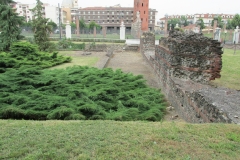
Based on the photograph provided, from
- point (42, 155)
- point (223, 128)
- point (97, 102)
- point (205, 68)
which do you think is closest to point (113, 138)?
point (42, 155)

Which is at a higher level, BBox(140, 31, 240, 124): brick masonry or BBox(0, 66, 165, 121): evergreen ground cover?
BBox(140, 31, 240, 124): brick masonry

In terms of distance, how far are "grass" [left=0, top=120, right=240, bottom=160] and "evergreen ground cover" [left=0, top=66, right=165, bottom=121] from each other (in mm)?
1251

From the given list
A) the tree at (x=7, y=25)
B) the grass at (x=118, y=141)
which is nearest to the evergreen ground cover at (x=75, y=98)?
the grass at (x=118, y=141)

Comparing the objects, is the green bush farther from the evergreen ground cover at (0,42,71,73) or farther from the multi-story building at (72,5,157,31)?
the multi-story building at (72,5,157,31)

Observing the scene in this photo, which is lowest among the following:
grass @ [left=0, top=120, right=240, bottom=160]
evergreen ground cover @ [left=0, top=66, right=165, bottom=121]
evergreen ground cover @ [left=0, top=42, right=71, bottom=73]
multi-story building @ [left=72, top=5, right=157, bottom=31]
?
evergreen ground cover @ [left=0, top=66, right=165, bottom=121]

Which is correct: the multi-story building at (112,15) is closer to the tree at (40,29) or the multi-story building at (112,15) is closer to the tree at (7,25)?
the tree at (7,25)

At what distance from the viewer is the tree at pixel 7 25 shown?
17.9 m

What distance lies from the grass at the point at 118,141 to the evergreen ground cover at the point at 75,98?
1251 millimetres

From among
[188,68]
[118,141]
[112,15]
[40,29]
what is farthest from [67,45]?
[112,15]

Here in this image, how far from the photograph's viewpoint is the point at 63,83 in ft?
19.7

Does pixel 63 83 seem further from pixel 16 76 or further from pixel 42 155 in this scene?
pixel 42 155

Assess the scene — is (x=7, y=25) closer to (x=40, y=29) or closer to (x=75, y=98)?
(x=40, y=29)

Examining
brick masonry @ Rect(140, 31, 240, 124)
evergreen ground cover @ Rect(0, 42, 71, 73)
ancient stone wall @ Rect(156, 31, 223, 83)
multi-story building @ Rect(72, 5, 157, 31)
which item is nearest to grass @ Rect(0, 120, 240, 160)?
brick masonry @ Rect(140, 31, 240, 124)

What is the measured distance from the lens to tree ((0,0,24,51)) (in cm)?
1788
